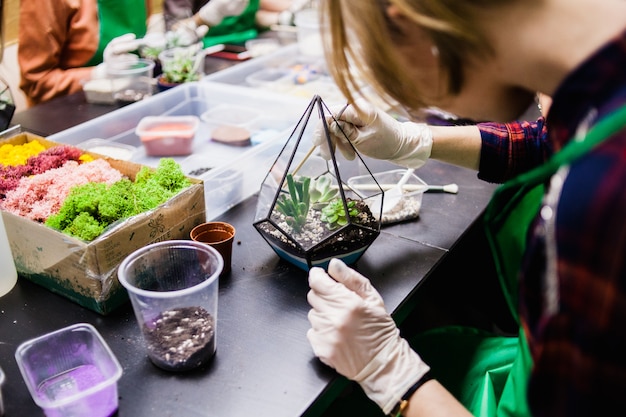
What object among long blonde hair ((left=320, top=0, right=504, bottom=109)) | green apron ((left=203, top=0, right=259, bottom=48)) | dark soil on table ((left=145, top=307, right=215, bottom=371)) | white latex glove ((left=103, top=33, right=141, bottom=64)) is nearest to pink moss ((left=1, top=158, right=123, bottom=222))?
dark soil on table ((left=145, top=307, right=215, bottom=371))

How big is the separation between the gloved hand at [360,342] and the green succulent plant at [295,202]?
0.62 ft

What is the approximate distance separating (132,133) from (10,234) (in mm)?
891

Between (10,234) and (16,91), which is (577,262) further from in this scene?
(16,91)

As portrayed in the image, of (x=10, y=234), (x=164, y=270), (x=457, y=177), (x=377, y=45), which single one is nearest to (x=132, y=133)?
(x=10, y=234)

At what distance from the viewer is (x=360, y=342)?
1011 millimetres

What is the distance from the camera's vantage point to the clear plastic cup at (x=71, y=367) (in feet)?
2.90

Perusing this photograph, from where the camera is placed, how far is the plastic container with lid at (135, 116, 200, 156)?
1915 mm

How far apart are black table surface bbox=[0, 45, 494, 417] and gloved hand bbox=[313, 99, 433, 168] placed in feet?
0.57

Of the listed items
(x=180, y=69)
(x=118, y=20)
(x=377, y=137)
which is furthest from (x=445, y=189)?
(x=118, y=20)

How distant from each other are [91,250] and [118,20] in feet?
7.41

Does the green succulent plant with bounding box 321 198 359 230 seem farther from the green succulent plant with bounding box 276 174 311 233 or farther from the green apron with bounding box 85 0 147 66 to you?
the green apron with bounding box 85 0 147 66

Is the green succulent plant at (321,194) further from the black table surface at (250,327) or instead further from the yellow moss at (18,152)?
the yellow moss at (18,152)

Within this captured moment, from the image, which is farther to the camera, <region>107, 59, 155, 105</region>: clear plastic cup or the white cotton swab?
<region>107, 59, 155, 105</region>: clear plastic cup

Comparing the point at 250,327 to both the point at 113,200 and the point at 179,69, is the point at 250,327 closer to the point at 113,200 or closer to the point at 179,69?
the point at 113,200
